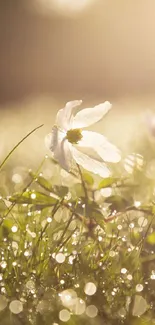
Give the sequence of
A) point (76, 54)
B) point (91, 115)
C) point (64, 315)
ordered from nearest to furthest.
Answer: point (64, 315) → point (91, 115) → point (76, 54)

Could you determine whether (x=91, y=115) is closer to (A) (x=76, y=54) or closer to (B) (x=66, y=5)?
(A) (x=76, y=54)

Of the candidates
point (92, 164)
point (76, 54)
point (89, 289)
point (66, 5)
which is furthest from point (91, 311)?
point (66, 5)

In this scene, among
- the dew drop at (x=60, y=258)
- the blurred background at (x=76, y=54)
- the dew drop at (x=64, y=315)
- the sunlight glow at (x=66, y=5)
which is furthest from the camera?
the sunlight glow at (x=66, y=5)

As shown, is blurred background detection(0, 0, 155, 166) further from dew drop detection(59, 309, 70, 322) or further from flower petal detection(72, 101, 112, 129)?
dew drop detection(59, 309, 70, 322)

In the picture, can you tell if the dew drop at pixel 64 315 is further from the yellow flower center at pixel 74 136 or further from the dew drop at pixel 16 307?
the yellow flower center at pixel 74 136

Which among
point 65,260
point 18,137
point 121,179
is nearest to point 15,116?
point 18,137

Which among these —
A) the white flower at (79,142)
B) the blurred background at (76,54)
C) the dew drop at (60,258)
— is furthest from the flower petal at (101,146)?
the blurred background at (76,54)
